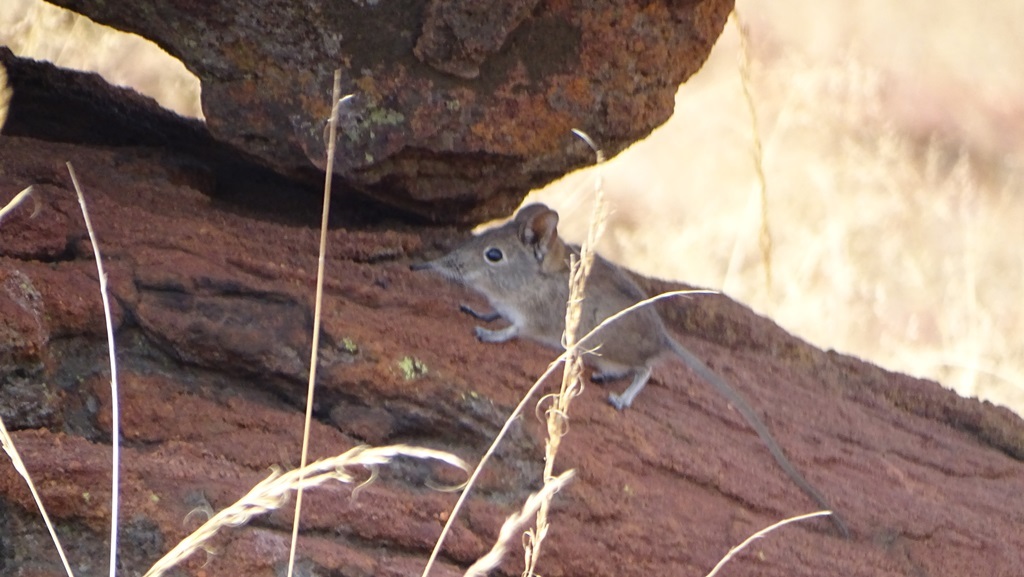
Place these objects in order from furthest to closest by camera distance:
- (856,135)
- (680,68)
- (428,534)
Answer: (856,135) → (680,68) → (428,534)

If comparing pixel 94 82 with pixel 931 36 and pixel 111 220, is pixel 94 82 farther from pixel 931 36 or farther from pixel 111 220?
pixel 931 36

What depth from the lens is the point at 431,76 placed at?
3.82 meters

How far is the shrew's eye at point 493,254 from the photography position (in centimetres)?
448

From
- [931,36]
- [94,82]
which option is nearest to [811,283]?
[931,36]

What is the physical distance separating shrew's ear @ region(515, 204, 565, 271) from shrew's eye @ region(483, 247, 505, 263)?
0.53ft

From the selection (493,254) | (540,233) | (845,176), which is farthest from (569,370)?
(845,176)

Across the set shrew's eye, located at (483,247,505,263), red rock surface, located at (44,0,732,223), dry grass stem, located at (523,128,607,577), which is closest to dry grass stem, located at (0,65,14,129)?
red rock surface, located at (44,0,732,223)

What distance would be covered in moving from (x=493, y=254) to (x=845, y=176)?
239 inches

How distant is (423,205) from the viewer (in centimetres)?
431

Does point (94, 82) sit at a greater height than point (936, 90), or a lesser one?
lesser

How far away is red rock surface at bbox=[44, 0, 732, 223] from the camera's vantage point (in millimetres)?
3686

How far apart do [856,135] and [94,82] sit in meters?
7.28

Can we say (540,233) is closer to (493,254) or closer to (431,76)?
(493,254)

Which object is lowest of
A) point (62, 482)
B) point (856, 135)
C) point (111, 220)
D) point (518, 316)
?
point (62, 482)
